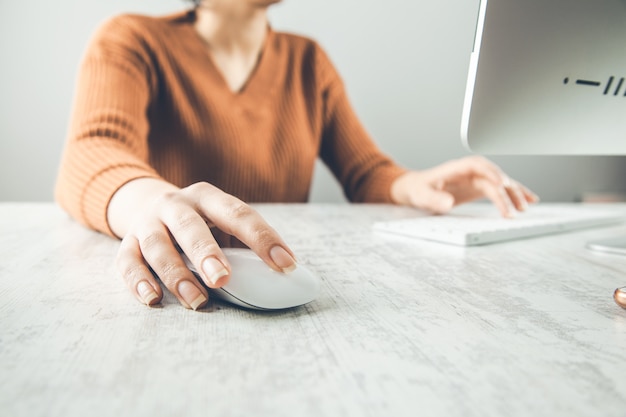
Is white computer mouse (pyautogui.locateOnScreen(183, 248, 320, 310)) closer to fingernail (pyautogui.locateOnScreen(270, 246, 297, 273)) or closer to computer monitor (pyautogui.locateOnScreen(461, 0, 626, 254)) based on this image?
fingernail (pyautogui.locateOnScreen(270, 246, 297, 273))

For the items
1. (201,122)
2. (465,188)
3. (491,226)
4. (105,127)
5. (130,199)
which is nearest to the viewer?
(130,199)

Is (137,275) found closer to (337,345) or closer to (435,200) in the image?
(337,345)

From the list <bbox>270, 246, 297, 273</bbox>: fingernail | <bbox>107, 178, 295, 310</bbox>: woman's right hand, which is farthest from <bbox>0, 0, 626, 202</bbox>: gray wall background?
<bbox>270, 246, 297, 273</bbox>: fingernail

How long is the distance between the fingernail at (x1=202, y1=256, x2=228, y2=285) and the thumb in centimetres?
58

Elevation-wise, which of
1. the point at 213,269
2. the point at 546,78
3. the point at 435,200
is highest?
the point at 546,78

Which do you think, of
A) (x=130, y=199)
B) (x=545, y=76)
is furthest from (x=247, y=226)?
(x=545, y=76)

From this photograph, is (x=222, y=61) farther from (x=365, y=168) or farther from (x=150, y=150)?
(x=365, y=168)

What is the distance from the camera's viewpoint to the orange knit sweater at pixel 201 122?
0.79 m

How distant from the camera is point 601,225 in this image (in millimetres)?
834

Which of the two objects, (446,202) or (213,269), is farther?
(446,202)

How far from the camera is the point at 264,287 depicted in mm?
354

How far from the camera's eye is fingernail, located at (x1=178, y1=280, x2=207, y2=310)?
36 cm

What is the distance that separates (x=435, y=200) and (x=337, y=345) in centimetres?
64

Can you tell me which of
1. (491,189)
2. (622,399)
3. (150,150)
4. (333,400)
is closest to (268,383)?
(333,400)
